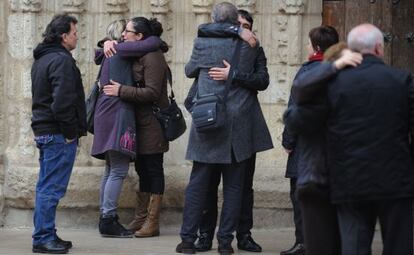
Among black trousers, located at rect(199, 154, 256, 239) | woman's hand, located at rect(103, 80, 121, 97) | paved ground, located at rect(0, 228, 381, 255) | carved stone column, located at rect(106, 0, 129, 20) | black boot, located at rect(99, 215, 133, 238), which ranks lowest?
paved ground, located at rect(0, 228, 381, 255)

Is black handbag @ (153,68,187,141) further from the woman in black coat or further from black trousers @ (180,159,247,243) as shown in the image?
the woman in black coat

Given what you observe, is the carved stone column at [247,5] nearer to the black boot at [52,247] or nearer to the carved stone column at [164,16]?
the carved stone column at [164,16]

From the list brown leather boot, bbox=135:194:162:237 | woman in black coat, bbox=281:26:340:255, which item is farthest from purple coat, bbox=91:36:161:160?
woman in black coat, bbox=281:26:340:255

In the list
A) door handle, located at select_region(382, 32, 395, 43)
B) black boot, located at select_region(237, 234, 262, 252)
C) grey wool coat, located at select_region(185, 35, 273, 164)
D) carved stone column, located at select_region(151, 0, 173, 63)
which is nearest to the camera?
grey wool coat, located at select_region(185, 35, 273, 164)

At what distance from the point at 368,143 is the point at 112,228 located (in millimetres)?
4064

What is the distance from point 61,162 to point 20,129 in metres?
1.69

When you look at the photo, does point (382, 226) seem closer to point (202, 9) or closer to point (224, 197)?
point (224, 197)

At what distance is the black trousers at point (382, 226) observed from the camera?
6816mm

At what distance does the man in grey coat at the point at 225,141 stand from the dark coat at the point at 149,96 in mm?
690

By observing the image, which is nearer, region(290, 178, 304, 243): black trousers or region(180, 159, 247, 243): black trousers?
region(290, 178, 304, 243): black trousers

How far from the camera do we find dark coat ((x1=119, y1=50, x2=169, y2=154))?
1001 centimetres

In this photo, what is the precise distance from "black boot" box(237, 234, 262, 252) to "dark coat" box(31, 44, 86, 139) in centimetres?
157

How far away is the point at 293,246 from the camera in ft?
31.5

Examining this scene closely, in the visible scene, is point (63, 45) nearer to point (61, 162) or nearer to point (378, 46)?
point (61, 162)
